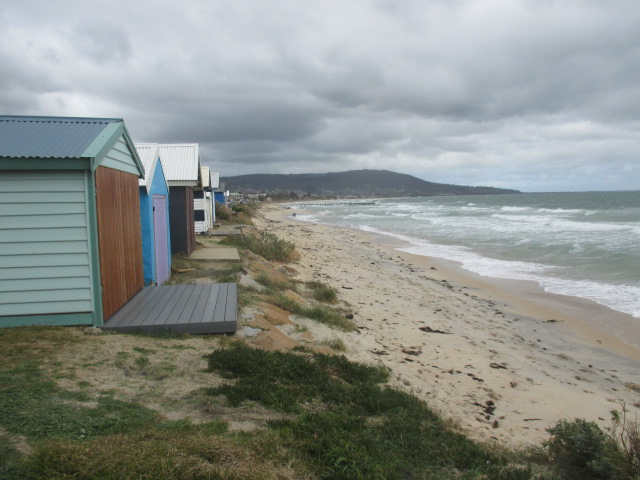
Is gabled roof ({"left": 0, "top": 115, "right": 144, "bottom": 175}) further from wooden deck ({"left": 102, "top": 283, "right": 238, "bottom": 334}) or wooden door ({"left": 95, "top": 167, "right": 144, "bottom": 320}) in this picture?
wooden deck ({"left": 102, "top": 283, "right": 238, "bottom": 334})


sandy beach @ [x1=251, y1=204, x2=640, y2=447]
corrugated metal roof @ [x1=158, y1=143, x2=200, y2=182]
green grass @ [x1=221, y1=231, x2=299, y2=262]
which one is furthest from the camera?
green grass @ [x1=221, y1=231, x2=299, y2=262]

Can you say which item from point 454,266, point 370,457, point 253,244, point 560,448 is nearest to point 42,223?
point 370,457

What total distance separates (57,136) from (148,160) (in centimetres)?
366

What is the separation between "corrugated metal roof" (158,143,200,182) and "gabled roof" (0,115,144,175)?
6.18 metres

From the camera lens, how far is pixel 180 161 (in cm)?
1411

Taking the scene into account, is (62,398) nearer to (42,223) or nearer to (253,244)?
(42,223)

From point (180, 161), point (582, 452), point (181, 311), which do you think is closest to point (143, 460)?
point (582, 452)

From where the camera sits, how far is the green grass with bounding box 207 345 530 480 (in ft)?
11.4

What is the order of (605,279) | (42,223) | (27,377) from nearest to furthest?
1. (27,377)
2. (42,223)
3. (605,279)

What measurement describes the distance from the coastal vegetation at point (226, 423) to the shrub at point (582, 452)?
0.01 metres

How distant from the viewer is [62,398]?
3.96 metres

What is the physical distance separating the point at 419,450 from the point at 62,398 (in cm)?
312

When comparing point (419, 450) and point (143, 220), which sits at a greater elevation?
point (143, 220)

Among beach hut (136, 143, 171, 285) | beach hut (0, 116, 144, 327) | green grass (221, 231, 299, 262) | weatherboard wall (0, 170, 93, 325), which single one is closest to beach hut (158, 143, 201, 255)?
beach hut (136, 143, 171, 285)
